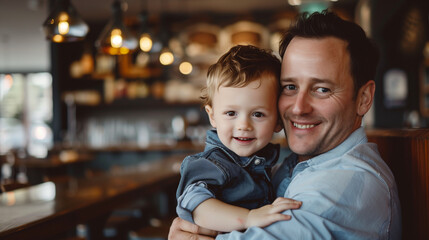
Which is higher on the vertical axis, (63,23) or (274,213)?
(63,23)

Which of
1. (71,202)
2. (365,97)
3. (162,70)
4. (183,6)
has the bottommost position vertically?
(71,202)

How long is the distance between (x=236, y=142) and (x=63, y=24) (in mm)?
2023

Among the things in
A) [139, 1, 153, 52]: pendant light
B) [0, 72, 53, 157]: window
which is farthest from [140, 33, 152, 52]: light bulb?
[0, 72, 53, 157]: window

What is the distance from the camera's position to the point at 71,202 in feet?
7.62

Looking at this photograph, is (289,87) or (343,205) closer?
(343,205)

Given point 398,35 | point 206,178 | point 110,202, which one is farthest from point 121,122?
point 206,178

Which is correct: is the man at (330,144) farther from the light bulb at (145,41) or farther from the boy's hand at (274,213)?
the light bulb at (145,41)

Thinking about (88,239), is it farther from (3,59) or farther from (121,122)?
(3,59)

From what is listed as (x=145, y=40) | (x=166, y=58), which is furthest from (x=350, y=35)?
(x=166, y=58)

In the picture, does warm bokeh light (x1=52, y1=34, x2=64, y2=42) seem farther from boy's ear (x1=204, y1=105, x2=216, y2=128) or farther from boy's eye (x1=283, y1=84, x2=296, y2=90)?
boy's eye (x1=283, y1=84, x2=296, y2=90)

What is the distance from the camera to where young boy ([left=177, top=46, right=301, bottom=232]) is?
1162 millimetres

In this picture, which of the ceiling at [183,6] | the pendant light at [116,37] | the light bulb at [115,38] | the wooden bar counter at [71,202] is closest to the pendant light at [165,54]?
the pendant light at [116,37]

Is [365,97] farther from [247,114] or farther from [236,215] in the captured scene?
[236,215]

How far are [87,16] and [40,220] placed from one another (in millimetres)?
6390
